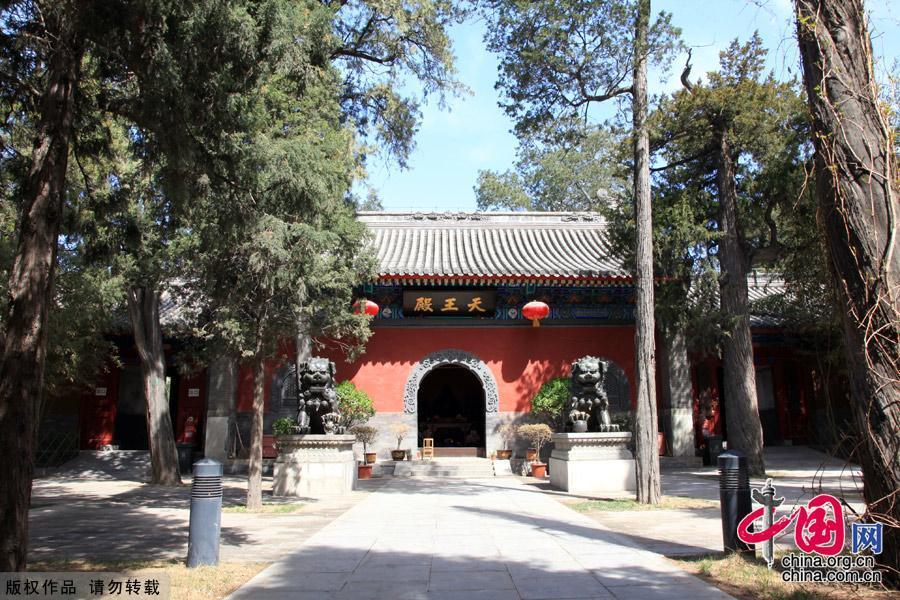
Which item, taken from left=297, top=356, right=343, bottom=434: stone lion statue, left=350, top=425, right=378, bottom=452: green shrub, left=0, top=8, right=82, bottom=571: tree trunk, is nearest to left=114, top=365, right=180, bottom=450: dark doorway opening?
left=350, top=425, right=378, bottom=452: green shrub

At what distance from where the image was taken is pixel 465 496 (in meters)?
8.62

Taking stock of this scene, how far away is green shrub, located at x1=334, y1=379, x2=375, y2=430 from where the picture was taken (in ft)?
40.2

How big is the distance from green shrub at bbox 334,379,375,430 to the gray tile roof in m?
2.42

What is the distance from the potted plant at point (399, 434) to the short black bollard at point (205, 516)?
8153 mm

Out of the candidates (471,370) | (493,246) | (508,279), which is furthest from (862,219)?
(493,246)

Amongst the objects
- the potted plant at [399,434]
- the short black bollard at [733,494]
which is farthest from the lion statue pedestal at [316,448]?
the short black bollard at [733,494]

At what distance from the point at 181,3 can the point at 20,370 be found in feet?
8.33

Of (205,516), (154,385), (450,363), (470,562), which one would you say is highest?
(450,363)

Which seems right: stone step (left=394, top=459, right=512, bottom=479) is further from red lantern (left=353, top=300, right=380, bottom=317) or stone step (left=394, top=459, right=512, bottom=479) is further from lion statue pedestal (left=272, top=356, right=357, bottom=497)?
red lantern (left=353, top=300, right=380, bottom=317)

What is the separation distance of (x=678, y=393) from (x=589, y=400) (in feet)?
15.2

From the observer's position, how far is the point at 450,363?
13.5 meters

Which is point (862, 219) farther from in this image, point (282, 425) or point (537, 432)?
point (282, 425)

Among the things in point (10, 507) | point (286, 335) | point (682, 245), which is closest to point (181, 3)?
point (10, 507)

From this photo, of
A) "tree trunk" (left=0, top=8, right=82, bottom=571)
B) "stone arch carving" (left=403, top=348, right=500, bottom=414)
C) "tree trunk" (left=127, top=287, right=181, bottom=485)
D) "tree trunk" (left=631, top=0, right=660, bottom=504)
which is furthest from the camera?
"stone arch carving" (left=403, top=348, right=500, bottom=414)
